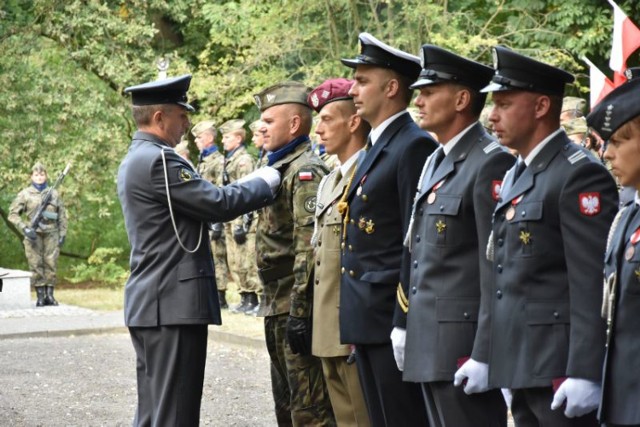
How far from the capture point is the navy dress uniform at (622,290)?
14.3ft

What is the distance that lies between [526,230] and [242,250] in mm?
13224

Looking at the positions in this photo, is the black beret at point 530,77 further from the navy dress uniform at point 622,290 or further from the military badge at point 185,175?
the military badge at point 185,175

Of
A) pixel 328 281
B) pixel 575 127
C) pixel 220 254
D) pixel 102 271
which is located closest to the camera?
pixel 328 281

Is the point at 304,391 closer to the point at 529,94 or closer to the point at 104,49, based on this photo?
the point at 529,94

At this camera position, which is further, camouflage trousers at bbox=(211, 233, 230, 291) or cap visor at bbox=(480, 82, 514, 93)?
camouflage trousers at bbox=(211, 233, 230, 291)

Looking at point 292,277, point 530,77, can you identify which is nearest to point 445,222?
point 530,77

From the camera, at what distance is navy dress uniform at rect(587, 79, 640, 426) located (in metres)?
4.34


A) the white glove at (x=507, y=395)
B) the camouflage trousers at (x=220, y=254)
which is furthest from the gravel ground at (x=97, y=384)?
the white glove at (x=507, y=395)

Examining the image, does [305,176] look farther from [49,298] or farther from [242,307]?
[49,298]

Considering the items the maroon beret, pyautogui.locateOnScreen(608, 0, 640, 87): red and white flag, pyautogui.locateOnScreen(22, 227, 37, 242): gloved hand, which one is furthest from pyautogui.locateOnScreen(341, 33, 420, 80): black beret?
pyautogui.locateOnScreen(22, 227, 37, 242): gloved hand

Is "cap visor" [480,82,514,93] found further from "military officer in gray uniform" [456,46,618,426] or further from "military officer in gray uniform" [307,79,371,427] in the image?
"military officer in gray uniform" [307,79,371,427]

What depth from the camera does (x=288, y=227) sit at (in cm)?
728

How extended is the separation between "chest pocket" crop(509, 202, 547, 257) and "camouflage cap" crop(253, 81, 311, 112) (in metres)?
2.55

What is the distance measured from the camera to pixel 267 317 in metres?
7.39
